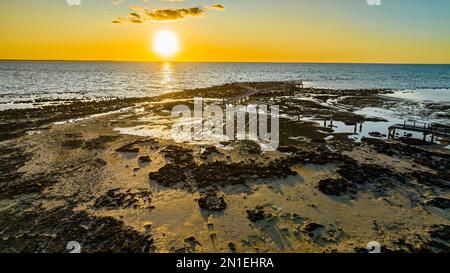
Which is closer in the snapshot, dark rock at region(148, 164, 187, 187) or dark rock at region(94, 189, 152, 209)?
dark rock at region(94, 189, 152, 209)

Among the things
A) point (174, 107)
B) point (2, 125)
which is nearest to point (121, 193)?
point (2, 125)

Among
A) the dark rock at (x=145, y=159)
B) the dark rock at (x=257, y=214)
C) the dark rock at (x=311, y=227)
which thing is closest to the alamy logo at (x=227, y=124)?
the dark rock at (x=145, y=159)

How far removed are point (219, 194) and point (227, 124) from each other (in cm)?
1776

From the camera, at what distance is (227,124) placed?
108 ft

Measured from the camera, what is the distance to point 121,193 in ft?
51.8

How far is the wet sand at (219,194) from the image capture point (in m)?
11.8

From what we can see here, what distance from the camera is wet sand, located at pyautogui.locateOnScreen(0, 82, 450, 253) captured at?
11.8 m

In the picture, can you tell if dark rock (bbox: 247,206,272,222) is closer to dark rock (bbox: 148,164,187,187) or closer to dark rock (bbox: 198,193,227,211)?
dark rock (bbox: 198,193,227,211)

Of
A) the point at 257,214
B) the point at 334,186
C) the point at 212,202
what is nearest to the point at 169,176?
the point at 212,202

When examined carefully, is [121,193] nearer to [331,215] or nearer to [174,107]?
[331,215]

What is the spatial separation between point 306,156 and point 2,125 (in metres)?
32.7

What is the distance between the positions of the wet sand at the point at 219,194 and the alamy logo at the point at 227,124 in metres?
1.68

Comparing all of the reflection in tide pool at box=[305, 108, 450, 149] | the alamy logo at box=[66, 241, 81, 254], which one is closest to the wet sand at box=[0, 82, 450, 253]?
the alamy logo at box=[66, 241, 81, 254]

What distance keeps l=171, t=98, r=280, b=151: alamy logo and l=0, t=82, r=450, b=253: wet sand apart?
168cm
